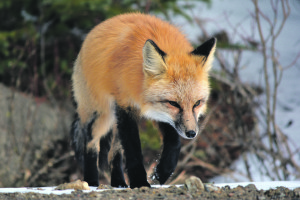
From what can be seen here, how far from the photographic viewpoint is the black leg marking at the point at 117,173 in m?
4.35

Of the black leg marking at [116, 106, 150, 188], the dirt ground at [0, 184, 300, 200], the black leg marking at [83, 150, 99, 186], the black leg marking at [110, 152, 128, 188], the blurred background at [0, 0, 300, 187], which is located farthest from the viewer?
the blurred background at [0, 0, 300, 187]

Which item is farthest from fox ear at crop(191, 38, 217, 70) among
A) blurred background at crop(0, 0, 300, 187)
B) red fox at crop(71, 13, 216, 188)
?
blurred background at crop(0, 0, 300, 187)

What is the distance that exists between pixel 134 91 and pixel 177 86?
48 cm

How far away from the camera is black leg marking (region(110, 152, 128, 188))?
4.35 meters

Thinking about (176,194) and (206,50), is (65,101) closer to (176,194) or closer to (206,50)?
(206,50)

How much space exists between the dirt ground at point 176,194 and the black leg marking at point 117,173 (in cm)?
104

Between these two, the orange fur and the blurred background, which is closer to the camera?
the orange fur

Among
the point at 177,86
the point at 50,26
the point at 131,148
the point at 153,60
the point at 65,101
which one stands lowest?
the point at 65,101

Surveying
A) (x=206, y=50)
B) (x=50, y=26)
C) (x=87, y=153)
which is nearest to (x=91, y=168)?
(x=87, y=153)

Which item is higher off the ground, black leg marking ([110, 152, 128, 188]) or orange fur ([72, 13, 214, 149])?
orange fur ([72, 13, 214, 149])

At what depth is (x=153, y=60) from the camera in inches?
140

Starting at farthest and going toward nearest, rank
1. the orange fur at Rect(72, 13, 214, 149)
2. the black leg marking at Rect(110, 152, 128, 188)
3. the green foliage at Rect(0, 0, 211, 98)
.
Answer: the green foliage at Rect(0, 0, 211, 98)
the black leg marking at Rect(110, 152, 128, 188)
the orange fur at Rect(72, 13, 214, 149)

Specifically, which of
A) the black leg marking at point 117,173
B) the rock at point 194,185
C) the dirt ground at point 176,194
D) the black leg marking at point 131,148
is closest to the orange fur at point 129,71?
Answer: the black leg marking at point 131,148

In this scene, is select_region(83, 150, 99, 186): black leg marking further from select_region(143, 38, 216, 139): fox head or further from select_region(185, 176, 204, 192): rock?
select_region(185, 176, 204, 192): rock
